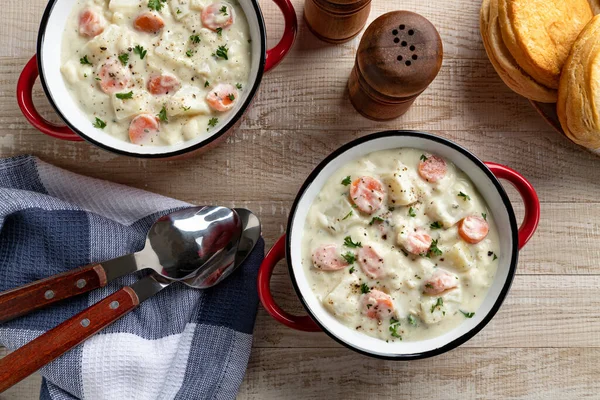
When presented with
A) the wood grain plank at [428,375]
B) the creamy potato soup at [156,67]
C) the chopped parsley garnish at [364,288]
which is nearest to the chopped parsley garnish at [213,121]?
the creamy potato soup at [156,67]

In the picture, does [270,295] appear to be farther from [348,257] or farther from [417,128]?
[417,128]

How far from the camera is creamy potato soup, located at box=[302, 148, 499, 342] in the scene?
2.02 metres

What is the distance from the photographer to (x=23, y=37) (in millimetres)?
2361

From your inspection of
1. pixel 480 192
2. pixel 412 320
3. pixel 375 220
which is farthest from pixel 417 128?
pixel 412 320

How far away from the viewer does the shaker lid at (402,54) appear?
1.93 m

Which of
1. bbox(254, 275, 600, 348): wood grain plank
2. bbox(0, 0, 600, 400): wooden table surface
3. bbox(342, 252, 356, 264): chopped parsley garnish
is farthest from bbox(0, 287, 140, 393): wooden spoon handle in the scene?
bbox(254, 275, 600, 348): wood grain plank

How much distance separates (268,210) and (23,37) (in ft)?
3.66

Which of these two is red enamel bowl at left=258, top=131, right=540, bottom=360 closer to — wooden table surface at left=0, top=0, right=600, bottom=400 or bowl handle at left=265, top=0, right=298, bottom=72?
wooden table surface at left=0, top=0, right=600, bottom=400

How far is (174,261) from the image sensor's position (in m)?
2.16

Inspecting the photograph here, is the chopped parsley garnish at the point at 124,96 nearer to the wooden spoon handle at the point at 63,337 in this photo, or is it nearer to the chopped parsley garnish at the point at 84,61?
the chopped parsley garnish at the point at 84,61

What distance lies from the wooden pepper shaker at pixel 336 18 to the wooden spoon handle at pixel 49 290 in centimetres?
113

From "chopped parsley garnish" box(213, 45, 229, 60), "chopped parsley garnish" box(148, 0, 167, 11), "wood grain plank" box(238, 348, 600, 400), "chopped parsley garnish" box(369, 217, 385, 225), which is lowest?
"wood grain plank" box(238, 348, 600, 400)

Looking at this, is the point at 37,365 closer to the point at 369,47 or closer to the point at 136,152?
the point at 136,152

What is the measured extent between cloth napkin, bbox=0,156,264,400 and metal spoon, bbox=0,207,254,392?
75mm
